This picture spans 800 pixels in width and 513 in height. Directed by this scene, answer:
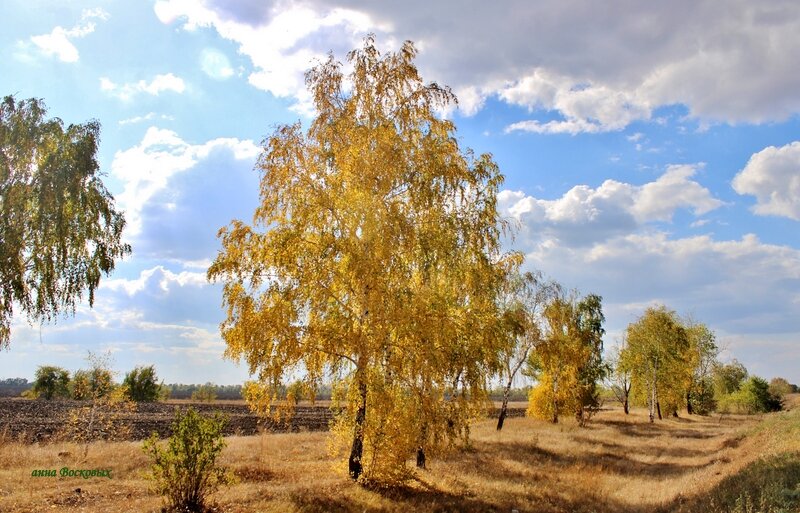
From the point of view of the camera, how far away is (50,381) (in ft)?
268

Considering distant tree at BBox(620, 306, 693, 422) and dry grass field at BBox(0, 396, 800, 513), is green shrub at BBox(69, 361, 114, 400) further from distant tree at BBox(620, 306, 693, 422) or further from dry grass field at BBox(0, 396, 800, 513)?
distant tree at BBox(620, 306, 693, 422)

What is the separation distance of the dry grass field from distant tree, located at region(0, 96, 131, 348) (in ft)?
18.6

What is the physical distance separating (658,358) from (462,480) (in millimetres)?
43195

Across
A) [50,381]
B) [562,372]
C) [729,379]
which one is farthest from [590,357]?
[50,381]

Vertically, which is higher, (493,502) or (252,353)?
(252,353)

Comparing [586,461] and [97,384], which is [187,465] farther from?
[586,461]

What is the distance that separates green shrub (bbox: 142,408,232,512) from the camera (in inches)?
425

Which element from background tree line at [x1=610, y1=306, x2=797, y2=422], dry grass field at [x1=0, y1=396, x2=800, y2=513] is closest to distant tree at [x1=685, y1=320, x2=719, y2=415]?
background tree line at [x1=610, y1=306, x2=797, y2=422]

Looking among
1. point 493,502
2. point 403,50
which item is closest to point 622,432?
point 493,502

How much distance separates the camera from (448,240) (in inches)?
545

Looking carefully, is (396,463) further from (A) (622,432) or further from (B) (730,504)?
(A) (622,432)

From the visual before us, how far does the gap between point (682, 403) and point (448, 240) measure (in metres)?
58.5

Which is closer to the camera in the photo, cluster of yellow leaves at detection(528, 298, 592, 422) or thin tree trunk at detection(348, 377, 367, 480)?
thin tree trunk at detection(348, 377, 367, 480)

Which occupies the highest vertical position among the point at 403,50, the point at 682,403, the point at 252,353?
the point at 403,50
